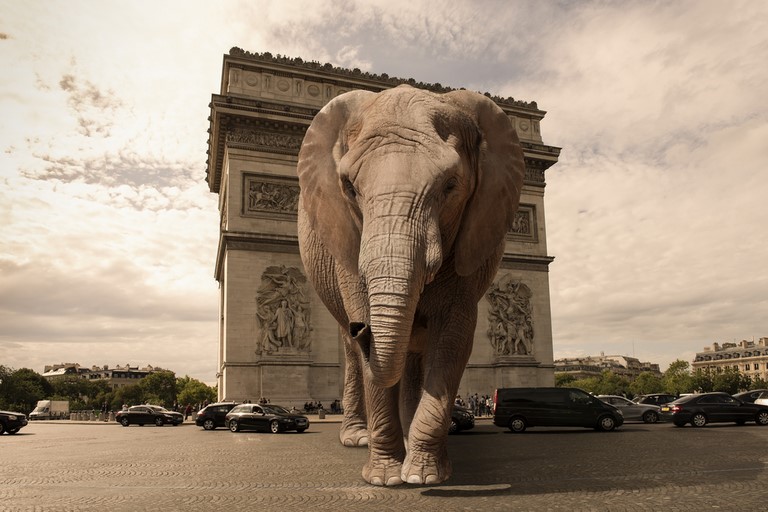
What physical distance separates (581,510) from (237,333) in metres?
28.1

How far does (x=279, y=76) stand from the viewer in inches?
1436

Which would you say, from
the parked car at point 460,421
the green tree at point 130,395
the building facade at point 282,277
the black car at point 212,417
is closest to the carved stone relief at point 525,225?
the building facade at point 282,277

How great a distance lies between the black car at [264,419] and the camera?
2258 cm

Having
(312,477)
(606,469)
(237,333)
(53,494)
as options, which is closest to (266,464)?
(312,477)

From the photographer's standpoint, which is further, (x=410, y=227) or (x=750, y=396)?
(x=750, y=396)

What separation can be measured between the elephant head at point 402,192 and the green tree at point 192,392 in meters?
110

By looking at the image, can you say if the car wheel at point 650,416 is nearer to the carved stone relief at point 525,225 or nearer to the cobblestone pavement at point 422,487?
the carved stone relief at point 525,225

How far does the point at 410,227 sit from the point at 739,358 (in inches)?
6183

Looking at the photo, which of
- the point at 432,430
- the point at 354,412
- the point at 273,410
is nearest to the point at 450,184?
the point at 432,430

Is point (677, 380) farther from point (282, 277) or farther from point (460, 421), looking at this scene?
point (460, 421)

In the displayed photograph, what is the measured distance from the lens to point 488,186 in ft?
23.9

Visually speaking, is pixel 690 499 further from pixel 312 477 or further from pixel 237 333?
pixel 237 333

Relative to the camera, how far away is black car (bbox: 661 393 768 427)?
21938mm

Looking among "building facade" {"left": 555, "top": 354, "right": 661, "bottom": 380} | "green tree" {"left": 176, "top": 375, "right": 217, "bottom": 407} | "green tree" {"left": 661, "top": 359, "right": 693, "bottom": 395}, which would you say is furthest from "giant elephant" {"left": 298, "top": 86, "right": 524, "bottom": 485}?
"building facade" {"left": 555, "top": 354, "right": 661, "bottom": 380}
